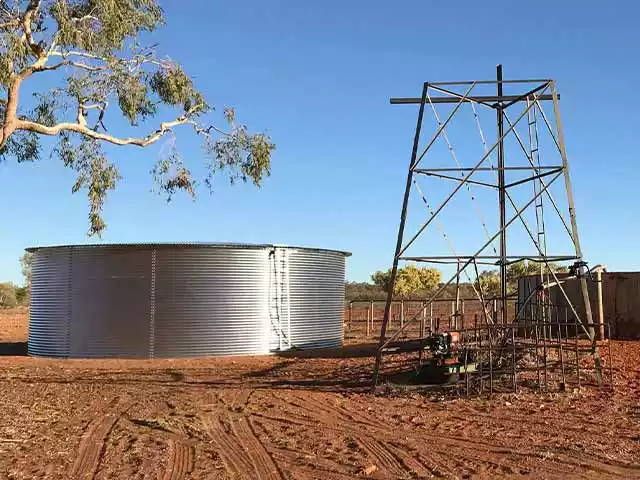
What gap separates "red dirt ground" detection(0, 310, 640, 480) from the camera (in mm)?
8086

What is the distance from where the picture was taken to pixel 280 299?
25328 mm

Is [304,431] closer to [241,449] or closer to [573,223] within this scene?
[241,449]

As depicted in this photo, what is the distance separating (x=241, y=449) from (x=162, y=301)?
15380 mm

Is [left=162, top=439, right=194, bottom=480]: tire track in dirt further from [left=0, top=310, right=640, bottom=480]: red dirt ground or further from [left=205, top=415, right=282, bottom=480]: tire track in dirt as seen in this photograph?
[left=205, top=415, right=282, bottom=480]: tire track in dirt

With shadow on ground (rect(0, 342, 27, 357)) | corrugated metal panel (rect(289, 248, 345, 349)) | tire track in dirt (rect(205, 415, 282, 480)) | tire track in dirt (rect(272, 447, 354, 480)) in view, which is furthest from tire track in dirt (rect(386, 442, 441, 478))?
shadow on ground (rect(0, 342, 27, 357))

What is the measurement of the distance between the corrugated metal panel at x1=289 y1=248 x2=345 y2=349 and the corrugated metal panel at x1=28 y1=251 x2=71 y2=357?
819 cm

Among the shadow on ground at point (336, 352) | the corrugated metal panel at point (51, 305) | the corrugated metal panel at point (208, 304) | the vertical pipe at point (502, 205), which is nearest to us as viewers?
the vertical pipe at point (502, 205)

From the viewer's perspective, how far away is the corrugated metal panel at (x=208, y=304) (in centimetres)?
2369

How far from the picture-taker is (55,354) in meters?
24.5

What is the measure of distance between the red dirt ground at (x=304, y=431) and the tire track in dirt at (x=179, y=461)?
1 cm

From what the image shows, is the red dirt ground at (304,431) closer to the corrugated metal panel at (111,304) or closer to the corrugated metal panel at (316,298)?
the corrugated metal panel at (111,304)

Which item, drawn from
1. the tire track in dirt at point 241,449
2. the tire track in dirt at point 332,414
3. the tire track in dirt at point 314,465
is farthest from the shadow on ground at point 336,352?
the tire track in dirt at point 314,465

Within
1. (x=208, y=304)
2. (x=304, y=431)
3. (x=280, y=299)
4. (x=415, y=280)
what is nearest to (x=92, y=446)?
(x=304, y=431)

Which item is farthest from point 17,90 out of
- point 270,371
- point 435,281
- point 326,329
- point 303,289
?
point 435,281
